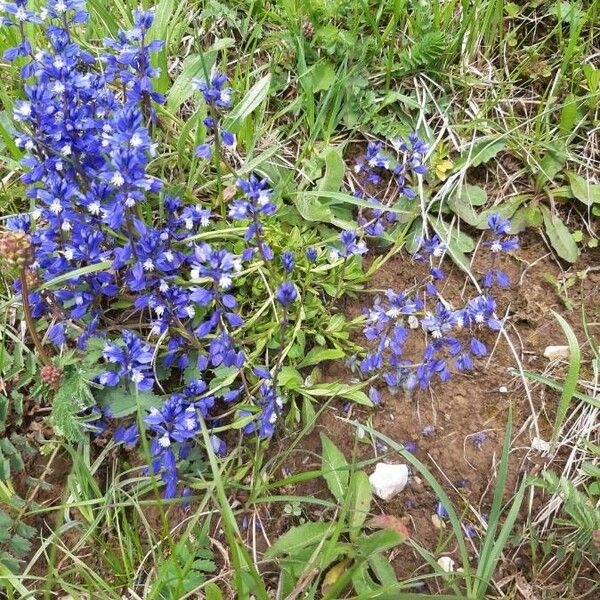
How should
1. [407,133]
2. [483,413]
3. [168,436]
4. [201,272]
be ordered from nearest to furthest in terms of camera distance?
[168,436], [201,272], [483,413], [407,133]

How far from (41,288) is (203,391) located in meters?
0.66

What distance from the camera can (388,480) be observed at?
2404 mm

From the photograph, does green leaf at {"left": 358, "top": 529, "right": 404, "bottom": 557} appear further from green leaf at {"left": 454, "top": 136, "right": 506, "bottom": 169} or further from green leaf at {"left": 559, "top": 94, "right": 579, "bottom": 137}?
green leaf at {"left": 559, "top": 94, "right": 579, "bottom": 137}

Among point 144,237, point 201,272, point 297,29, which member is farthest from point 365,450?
point 297,29

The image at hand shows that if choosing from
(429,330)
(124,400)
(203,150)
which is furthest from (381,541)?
(203,150)

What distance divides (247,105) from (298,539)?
1698 mm

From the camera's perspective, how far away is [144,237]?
92.7 inches

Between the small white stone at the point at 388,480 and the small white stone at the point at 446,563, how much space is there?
26 cm

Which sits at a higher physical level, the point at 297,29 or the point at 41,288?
the point at 297,29

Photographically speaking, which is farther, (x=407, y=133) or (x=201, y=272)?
(x=407, y=133)

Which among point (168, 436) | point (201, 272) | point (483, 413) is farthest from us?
point (483, 413)

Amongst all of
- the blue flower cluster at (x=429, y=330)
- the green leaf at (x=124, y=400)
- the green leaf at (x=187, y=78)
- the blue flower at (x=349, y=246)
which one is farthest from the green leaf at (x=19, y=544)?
the green leaf at (x=187, y=78)

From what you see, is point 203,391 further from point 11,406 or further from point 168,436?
point 11,406

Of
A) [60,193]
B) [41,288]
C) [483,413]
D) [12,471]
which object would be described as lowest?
[12,471]
